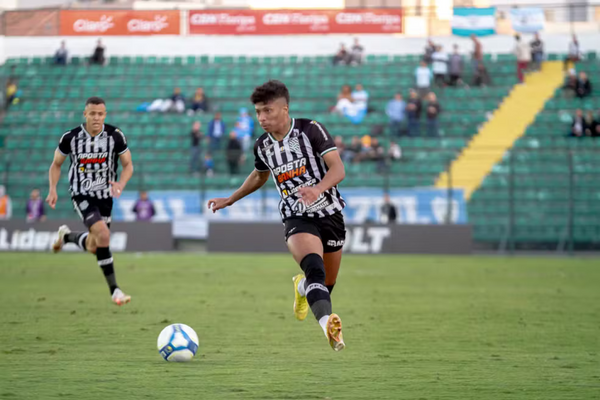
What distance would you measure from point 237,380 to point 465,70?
26.5m

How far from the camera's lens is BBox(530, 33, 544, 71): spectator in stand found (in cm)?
3106

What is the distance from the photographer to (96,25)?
31922 millimetres

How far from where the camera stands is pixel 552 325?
10.3 meters

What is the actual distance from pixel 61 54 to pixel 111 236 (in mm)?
10627

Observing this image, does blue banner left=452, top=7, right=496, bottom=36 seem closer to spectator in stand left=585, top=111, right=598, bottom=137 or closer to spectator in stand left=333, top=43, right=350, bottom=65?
spectator in stand left=333, top=43, right=350, bottom=65

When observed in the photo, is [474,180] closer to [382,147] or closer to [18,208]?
[382,147]

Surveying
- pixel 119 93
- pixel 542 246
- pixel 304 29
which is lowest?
pixel 542 246

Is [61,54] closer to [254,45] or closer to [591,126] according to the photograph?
[254,45]

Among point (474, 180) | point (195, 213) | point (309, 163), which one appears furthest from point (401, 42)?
point (309, 163)

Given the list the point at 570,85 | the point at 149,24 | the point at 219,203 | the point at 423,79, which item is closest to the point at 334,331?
the point at 219,203

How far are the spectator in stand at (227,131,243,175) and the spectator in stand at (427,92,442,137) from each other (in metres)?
6.01

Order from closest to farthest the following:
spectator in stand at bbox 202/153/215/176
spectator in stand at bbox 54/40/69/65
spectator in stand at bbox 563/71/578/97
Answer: spectator in stand at bbox 202/153/215/176 → spectator in stand at bbox 563/71/578/97 → spectator in stand at bbox 54/40/69/65

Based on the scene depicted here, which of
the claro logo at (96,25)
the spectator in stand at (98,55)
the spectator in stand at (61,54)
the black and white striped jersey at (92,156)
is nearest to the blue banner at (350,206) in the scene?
the claro logo at (96,25)

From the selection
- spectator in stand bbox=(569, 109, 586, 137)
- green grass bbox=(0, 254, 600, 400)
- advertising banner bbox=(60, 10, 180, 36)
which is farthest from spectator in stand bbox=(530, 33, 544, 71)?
green grass bbox=(0, 254, 600, 400)
